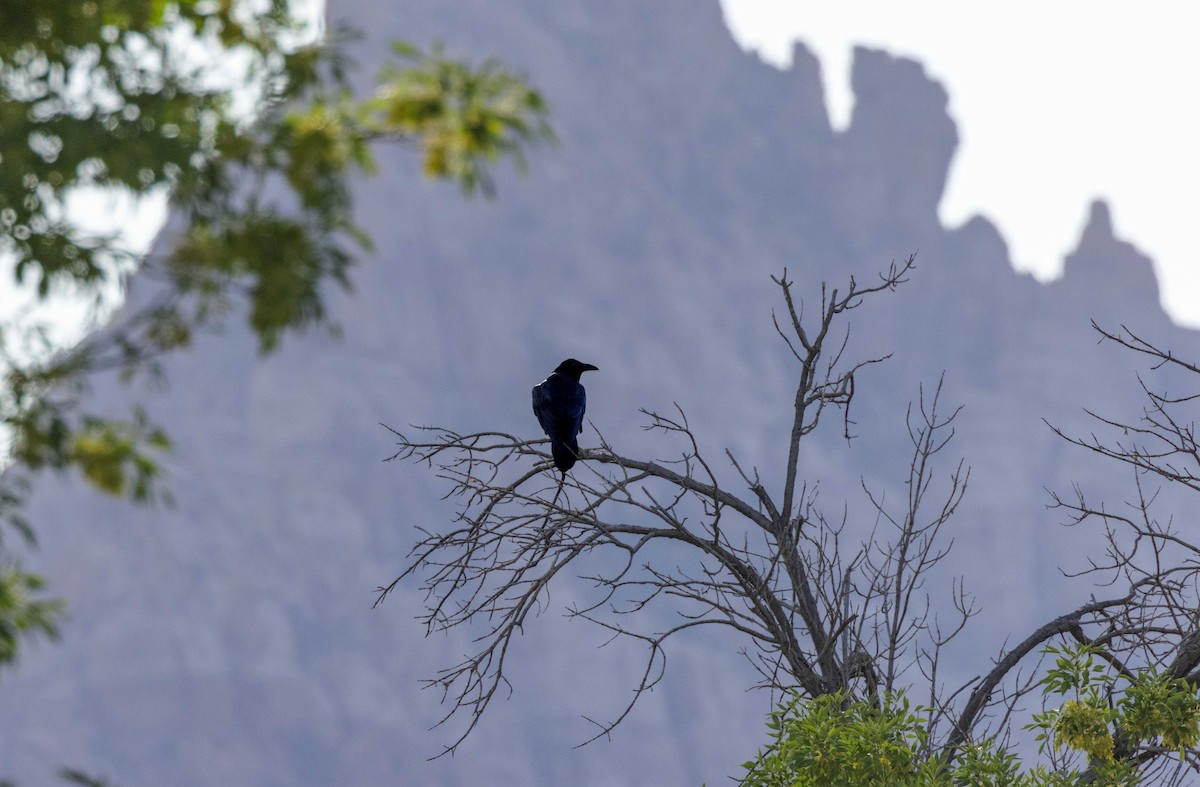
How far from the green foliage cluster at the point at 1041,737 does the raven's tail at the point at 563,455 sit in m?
2.24

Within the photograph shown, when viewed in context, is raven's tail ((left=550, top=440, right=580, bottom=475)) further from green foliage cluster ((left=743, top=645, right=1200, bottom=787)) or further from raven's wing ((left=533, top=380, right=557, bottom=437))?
green foliage cluster ((left=743, top=645, right=1200, bottom=787))

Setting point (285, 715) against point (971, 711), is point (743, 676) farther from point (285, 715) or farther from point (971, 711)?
point (971, 711)

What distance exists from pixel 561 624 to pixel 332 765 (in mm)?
23800

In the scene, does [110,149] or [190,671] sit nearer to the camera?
[110,149]

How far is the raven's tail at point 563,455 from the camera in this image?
7.72 m

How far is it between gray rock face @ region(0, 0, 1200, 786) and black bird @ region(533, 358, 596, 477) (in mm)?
55128

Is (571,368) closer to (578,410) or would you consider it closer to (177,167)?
(578,410)

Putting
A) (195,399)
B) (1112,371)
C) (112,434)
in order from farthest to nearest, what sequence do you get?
(1112,371)
(195,399)
(112,434)

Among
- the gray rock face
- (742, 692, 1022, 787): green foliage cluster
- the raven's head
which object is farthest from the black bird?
the gray rock face

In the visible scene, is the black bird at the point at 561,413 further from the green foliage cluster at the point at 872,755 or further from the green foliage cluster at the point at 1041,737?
the green foliage cluster at the point at 1041,737

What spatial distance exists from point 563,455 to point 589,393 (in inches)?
4152

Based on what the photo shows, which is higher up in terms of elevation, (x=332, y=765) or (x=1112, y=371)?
(x=1112, y=371)

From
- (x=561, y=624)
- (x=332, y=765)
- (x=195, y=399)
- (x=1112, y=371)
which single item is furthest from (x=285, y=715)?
(x=1112, y=371)

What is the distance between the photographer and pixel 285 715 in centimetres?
10638
